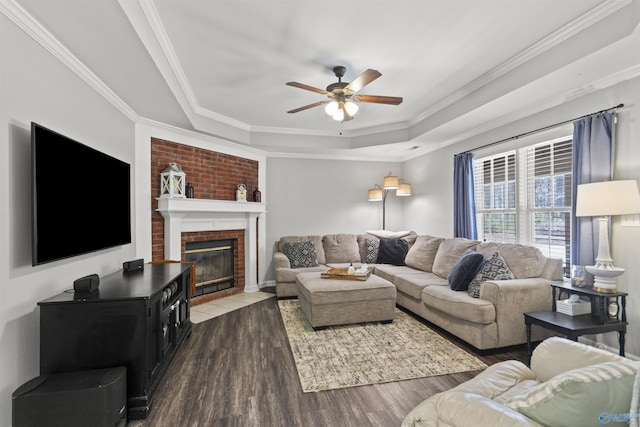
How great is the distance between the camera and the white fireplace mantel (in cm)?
402

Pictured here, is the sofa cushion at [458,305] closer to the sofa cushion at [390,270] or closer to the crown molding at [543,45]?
the sofa cushion at [390,270]

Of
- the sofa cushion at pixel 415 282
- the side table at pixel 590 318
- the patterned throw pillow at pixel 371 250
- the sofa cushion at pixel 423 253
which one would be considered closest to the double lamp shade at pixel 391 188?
the patterned throw pillow at pixel 371 250

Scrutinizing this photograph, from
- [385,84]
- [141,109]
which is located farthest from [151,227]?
[385,84]

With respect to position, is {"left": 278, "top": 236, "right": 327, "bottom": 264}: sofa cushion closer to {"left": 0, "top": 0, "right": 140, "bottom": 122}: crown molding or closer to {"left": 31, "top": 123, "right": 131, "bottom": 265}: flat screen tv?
{"left": 31, "top": 123, "right": 131, "bottom": 265}: flat screen tv

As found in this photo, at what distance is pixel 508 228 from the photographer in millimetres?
3945

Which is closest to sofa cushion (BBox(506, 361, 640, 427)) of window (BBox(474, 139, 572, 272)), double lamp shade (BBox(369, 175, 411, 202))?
window (BBox(474, 139, 572, 272))

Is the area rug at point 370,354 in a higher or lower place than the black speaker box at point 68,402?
lower

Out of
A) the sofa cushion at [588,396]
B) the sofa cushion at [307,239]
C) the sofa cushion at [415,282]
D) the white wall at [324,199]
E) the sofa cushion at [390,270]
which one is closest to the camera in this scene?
the sofa cushion at [588,396]

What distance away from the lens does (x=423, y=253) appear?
460 cm

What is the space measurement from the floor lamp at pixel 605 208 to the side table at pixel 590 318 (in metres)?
0.13

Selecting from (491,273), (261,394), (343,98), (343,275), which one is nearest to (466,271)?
(491,273)

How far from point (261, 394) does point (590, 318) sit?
9.07 feet

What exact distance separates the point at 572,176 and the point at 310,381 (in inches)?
123

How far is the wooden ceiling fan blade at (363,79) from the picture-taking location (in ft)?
8.27
